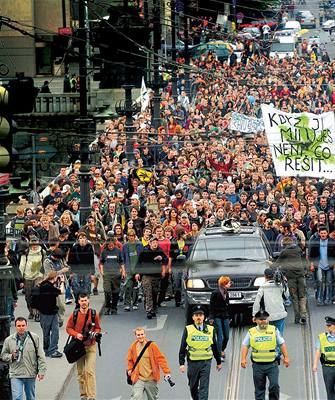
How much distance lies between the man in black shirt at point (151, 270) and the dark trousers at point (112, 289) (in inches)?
15.2

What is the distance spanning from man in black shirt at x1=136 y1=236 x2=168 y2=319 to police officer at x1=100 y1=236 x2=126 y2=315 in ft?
1.03

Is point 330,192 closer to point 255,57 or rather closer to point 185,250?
point 185,250

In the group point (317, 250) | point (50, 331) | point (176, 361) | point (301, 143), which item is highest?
point (301, 143)

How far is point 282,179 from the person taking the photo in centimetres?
3528

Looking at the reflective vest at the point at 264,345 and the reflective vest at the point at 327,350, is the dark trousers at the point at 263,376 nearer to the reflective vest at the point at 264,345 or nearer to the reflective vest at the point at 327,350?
the reflective vest at the point at 264,345

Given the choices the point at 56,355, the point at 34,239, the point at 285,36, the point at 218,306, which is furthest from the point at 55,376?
the point at 285,36

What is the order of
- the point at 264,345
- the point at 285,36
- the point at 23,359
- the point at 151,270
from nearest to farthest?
the point at 23,359 < the point at 264,345 < the point at 151,270 < the point at 285,36

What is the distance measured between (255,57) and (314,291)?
1771 inches

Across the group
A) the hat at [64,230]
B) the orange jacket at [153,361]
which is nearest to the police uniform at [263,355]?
the orange jacket at [153,361]

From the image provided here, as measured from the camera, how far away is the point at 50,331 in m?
24.0

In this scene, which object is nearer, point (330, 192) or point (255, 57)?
point (330, 192)

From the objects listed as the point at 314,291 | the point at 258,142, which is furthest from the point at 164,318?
the point at 258,142

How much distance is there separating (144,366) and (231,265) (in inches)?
246

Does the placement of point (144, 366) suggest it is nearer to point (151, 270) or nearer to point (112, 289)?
point (151, 270)
